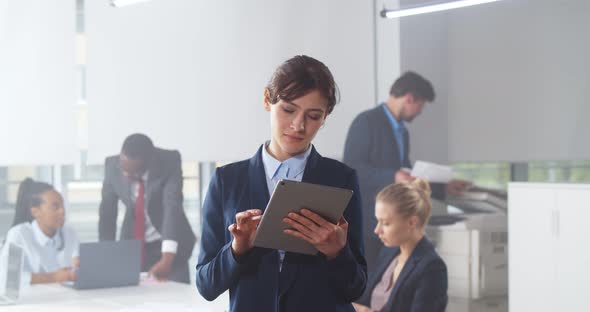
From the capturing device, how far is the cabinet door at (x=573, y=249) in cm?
415

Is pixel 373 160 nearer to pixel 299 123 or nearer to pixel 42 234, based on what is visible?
pixel 42 234

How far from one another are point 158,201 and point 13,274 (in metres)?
1.02

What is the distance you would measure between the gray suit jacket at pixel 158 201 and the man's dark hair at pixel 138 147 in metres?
0.05

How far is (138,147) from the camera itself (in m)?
4.92

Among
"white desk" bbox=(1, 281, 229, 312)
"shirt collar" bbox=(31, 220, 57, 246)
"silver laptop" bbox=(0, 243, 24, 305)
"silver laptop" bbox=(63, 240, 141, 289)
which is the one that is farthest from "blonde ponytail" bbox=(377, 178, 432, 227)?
"silver laptop" bbox=(0, 243, 24, 305)

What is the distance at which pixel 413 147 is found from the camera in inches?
208

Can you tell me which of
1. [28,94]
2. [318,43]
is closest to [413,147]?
[318,43]

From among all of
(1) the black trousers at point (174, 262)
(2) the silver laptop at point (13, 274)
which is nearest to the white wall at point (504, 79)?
(1) the black trousers at point (174, 262)

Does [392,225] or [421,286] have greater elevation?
[392,225]

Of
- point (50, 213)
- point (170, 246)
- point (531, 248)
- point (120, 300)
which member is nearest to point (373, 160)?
point (531, 248)

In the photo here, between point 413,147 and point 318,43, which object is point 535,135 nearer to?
point 413,147

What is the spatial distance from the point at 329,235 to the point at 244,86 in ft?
13.4

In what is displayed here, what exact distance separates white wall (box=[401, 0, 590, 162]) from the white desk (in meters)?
2.28

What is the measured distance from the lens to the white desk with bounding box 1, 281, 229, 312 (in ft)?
10.7
